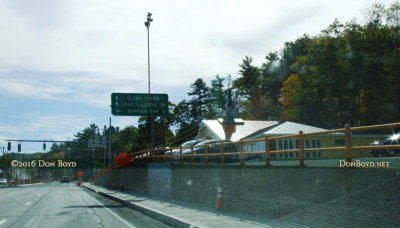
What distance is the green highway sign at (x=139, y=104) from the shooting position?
29422 millimetres

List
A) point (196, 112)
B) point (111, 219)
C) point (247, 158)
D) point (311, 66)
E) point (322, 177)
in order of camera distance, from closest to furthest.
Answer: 1. point (322, 177)
2. point (111, 219)
3. point (247, 158)
4. point (311, 66)
5. point (196, 112)

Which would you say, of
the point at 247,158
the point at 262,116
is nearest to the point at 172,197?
the point at 247,158

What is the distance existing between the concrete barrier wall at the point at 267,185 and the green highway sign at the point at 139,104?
28.8 feet

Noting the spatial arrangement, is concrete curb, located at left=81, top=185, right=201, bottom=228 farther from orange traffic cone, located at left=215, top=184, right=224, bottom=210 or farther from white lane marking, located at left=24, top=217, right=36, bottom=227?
white lane marking, located at left=24, top=217, right=36, bottom=227

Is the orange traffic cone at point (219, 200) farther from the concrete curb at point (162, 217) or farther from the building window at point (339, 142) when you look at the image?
the building window at point (339, 142)

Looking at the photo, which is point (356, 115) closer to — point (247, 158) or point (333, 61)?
point (333, 61)

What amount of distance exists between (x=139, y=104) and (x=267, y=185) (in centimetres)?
1878

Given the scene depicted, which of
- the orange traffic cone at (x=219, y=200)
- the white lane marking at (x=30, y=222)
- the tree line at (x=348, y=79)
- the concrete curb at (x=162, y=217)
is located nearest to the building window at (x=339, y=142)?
the tree line at (x=348, y=79)

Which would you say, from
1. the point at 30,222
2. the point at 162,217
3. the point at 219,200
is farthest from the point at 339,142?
the point at 30,222

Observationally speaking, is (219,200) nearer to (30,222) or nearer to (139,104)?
(30,222)

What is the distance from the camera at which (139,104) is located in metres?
29.6

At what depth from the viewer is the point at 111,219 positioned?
13422 millimetres

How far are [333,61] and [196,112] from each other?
34.5 m

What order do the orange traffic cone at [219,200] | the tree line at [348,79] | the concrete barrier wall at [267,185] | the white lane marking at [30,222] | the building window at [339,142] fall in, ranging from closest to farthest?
the concrete barrier wall at [267,185]
the white lane marking at [30,222]
the orange traffic cone at [219,200]
the building window at [339,142]
the tree line at [348,79]
